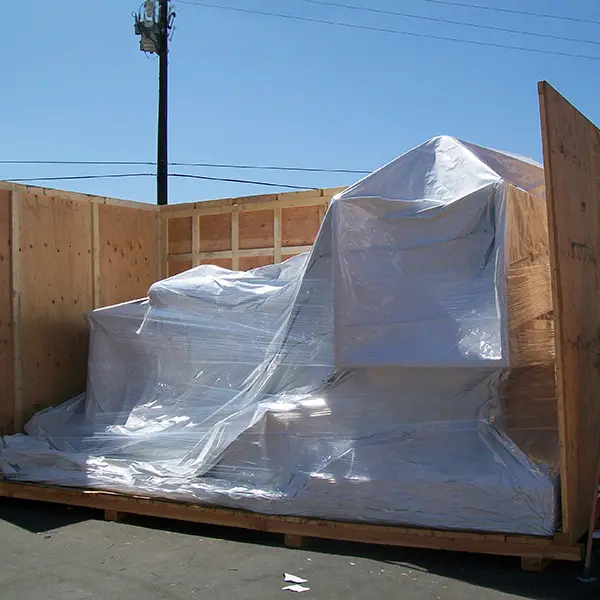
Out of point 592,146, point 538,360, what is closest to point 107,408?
point 538,360

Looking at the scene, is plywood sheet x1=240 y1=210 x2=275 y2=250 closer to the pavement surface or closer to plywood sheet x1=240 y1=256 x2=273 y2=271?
plywood sheet x1=240 y1=256 x2=273 y2=271

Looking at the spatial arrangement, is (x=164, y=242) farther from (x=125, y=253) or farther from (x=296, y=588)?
(x=296, y=588)

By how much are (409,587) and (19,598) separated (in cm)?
226

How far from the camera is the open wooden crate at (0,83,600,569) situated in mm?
4574

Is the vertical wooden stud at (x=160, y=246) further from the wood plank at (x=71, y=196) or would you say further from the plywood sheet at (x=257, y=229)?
the plywood sheet at (x=257, y=229)

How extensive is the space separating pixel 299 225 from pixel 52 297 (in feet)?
8.96

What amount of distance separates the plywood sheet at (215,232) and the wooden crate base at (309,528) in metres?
3.45

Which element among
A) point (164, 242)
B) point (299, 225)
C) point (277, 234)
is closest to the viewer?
point (299, 225)

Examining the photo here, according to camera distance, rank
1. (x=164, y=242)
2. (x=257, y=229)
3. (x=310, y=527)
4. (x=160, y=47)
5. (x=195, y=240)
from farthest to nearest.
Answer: (x=160, y=47), (x=164, y=242), (x=195, y=240), (x=257, y=229), (x=310, y=527)

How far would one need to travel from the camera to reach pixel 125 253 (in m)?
8.86

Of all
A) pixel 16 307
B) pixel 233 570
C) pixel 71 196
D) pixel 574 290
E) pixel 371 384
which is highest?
pixel 71 196

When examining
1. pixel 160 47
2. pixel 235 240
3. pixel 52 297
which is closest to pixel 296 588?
pixel 52 297

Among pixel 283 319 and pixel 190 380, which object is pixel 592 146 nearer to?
pixel 283 319

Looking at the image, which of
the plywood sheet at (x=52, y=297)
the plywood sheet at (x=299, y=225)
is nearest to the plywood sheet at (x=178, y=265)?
the plywood sheet at (x=52, y=297)
